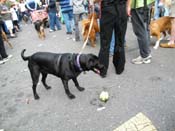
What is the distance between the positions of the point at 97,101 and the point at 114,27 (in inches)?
53.9

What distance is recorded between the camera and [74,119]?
358 centimetres

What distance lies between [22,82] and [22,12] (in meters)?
11.8

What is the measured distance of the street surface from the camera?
344 cm

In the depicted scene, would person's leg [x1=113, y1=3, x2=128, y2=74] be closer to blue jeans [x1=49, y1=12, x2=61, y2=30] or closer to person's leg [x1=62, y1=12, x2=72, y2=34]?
person's leg [x1=62, y1=12, x2=72, y2=34]

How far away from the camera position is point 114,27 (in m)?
4.30

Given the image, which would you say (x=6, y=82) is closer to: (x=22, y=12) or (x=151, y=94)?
(x=151, y=94)

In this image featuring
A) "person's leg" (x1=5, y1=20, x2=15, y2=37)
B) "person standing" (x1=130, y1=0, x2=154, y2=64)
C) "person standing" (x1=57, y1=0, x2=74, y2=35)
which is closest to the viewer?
"person standing" (x1=130, y1=0, x2=154, y2=64)

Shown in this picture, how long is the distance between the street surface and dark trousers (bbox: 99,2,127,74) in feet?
1.48

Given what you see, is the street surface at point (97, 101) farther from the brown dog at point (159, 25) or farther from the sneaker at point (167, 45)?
the brown dog at point (159, 25)

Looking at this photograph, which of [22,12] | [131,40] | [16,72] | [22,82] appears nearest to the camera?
[22,82]

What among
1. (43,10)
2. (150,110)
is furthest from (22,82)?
(43,10)

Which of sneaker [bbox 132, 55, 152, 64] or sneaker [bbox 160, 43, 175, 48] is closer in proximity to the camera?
sneaker [bbox 132, 55, 152, 64]

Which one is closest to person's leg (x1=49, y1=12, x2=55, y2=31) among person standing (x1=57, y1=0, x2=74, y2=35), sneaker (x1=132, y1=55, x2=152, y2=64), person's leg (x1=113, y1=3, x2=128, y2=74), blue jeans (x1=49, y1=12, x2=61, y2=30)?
blue jeans (x1=49, y1=12, x2=61, y2=30)

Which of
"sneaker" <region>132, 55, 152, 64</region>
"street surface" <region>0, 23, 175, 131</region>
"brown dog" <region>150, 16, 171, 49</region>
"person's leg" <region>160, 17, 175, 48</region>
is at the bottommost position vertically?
"street surface" <region>0, 23, 175, 131</region>
